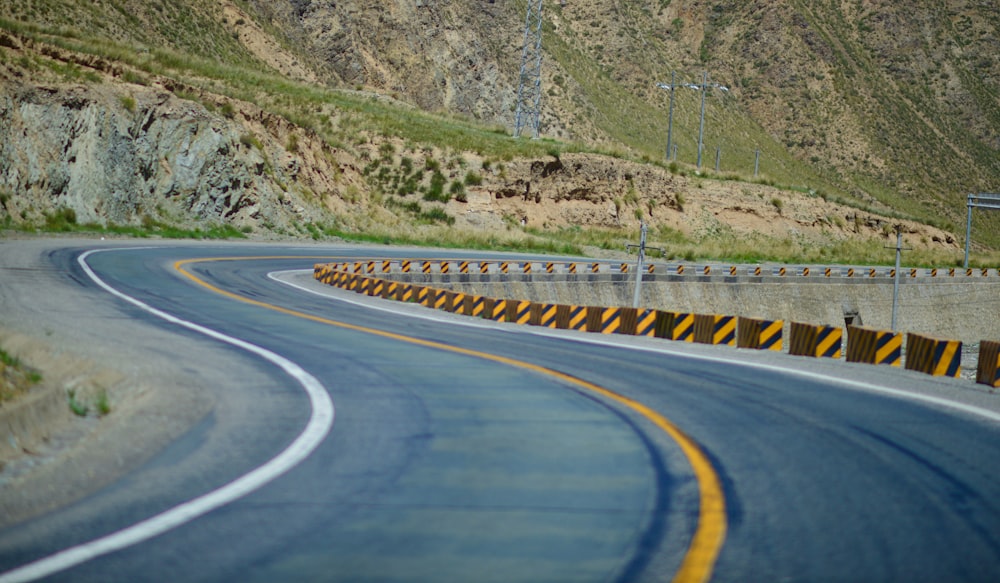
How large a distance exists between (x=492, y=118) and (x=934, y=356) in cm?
8998

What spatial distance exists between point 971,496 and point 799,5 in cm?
13726

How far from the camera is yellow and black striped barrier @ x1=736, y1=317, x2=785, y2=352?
746 inches

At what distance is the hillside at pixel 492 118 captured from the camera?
5012 cm

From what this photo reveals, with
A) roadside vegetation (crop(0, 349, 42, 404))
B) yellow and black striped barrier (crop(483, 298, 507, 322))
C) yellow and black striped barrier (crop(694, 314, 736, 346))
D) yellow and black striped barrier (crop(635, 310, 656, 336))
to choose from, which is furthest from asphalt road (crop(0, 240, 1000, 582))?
yellow and black striped barrier (crop(483, 298, 507, 322))

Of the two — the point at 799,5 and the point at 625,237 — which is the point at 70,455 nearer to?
the point at 625,237

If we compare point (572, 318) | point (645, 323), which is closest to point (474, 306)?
point (572, 318)

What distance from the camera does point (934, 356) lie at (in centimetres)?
1573

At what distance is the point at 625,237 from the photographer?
73500 millimetres

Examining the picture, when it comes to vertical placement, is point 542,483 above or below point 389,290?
below

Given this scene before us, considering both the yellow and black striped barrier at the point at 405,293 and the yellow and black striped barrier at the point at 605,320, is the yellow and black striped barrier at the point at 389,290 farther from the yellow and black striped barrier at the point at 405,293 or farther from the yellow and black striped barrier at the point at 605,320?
the yellow and black striped barrier at the point at 605,320

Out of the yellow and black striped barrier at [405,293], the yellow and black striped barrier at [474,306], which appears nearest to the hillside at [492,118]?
the yellow and black striped barrier at [405,293]

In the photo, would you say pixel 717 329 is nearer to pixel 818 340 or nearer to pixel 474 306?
pixel 818 340

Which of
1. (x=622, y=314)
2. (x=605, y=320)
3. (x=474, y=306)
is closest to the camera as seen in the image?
(x=622, y=314)

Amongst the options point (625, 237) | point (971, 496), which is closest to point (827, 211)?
point (625, 237)
